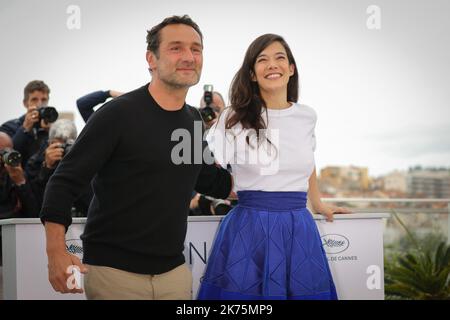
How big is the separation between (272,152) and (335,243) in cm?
86

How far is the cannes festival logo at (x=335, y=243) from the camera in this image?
322 cm

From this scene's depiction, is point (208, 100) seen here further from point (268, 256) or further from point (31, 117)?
point (268, 256)

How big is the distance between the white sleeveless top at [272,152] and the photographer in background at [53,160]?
143cm

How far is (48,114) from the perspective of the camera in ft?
14.7

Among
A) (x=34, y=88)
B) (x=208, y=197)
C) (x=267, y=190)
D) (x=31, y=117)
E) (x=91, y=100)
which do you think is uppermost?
(x=34, y=88)

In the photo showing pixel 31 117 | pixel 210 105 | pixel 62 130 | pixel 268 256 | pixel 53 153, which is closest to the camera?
pixel 268 256

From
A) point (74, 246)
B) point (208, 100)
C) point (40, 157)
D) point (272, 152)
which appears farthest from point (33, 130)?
point (272, 152)

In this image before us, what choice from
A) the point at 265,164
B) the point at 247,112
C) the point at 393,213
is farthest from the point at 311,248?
the point at 393,213

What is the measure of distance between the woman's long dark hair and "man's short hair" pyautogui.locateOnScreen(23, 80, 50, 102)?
8.51ft

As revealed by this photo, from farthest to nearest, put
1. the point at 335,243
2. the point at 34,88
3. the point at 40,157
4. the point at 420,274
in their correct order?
the point at 420,274 < the point at 34,88 < the point at 40,157 < the point at 335,243

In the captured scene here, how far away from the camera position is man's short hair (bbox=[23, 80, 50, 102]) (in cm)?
498

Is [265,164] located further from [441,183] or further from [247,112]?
[441,183]

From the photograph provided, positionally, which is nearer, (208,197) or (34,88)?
(208,197)

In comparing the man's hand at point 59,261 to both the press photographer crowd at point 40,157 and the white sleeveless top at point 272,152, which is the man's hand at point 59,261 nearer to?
the white sleeveless top at point 272,152
